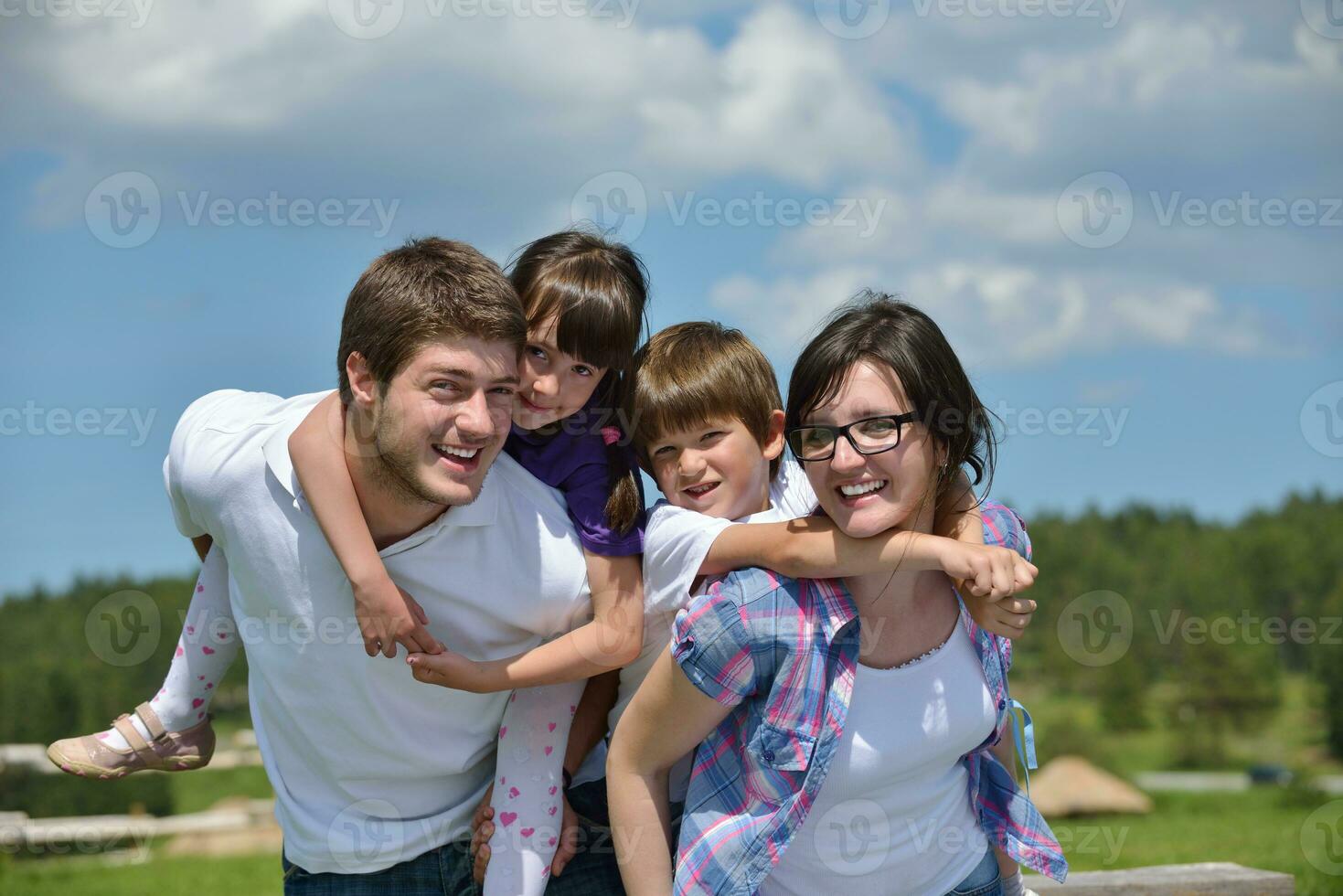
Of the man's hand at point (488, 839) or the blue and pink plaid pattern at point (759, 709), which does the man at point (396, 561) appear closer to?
the man's hand at point (488, 839)

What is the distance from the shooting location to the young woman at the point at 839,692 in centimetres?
274

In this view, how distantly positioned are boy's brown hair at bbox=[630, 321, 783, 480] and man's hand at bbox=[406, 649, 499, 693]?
774mm

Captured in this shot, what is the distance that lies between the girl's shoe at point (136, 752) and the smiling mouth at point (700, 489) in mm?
1691

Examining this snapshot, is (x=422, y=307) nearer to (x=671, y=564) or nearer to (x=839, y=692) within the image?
(x=671, y=564)

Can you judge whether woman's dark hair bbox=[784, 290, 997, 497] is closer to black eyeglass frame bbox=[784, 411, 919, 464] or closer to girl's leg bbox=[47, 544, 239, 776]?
black eyeglass frame bbox=[784, 411, 919, 464]

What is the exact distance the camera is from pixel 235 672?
4659 cm

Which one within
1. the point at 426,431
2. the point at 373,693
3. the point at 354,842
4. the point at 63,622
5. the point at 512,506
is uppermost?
the point at 426,431

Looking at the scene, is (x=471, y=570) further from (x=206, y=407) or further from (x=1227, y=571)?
(x=1227, y=571)

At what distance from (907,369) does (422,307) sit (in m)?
1.20

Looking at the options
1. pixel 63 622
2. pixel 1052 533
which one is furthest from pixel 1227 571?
pixel 63 622

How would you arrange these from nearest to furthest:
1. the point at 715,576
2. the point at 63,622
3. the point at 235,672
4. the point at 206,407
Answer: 1. the point at 715,576
2. the point at 206,407
3. the point at 235,672
4. the point at 63,622

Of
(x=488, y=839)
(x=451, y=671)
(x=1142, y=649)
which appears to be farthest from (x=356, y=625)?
(x=1142, y=649)

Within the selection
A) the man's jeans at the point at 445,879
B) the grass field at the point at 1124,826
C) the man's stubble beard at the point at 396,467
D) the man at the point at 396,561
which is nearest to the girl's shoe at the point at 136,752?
the man at the point at 396,561

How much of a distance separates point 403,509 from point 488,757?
0.83m
